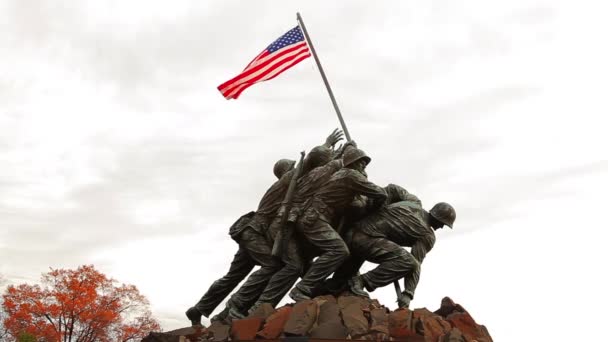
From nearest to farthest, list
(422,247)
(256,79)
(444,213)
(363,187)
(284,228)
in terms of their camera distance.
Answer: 1. (363,187)
2. (284,228)
3. (422,247)
4. (444,213)
5. (256,79)

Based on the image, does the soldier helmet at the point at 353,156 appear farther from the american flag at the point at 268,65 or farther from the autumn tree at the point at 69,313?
the autumn tree at the point at 69,313

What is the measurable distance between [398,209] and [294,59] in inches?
147

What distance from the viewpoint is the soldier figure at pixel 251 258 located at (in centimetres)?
1015

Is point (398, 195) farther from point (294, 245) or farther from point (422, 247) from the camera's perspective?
point (294, 245)

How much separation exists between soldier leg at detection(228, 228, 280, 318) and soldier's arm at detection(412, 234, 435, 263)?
1979 mm

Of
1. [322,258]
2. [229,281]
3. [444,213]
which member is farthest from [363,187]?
[229,281]

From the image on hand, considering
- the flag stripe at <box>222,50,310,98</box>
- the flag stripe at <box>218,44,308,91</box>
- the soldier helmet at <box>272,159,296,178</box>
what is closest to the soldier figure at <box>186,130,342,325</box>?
the soldier helmet at <box>272,159,296,178</box>

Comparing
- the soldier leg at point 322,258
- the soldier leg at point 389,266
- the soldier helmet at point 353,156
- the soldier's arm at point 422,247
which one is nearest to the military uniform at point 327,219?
the soldier leg at point 322,258

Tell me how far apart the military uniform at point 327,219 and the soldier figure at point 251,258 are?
592 millimetres

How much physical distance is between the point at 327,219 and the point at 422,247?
1.46 m

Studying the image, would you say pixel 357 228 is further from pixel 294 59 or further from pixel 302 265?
pixel 294 59

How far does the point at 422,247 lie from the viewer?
10.1 m

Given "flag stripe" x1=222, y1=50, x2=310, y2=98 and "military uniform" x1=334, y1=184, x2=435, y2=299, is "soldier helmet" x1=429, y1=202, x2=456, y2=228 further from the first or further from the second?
"flag stripe" x1=222, y1=50, x2=310, y2=98

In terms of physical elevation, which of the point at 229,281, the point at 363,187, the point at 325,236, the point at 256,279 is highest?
the point at 363,187
